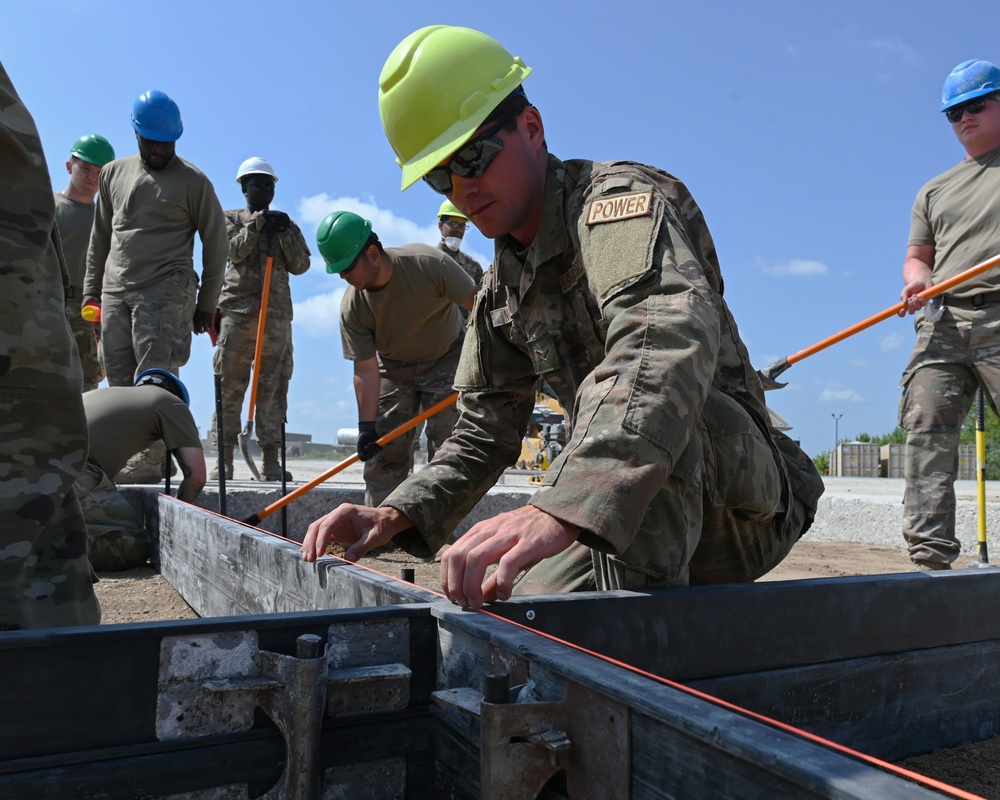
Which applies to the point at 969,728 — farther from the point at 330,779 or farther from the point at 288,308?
the point at 288,308

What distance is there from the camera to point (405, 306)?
219 inches

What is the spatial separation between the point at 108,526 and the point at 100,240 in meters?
2.43

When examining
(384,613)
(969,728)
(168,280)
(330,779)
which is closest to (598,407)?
(384,613)

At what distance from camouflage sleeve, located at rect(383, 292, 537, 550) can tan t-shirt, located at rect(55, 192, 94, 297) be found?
5.57 meters

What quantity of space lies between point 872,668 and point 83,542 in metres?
1.73

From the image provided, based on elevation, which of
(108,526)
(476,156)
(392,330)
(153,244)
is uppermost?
(153,244)

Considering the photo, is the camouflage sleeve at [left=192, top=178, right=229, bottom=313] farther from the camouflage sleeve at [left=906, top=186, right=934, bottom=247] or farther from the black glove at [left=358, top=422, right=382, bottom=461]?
the camouflage sleeve at [left=906, top=186, right=934, bottom=247]

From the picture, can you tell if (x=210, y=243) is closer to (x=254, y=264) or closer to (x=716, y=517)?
(x=254, y=264)

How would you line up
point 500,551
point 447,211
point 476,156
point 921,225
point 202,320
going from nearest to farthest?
point 500,551, point 476,156, point 921,225, point 202,320, point 447,211

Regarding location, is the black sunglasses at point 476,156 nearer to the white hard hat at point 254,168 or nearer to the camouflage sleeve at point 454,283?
the camouflage sleeve at point 454,283

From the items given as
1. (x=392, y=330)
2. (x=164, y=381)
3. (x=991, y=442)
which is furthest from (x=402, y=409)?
(x=991, y=442)

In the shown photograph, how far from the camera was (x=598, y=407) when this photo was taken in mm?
1477

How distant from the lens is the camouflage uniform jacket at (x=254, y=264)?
24.8ft

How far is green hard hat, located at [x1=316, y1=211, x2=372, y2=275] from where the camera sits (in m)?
5.16
